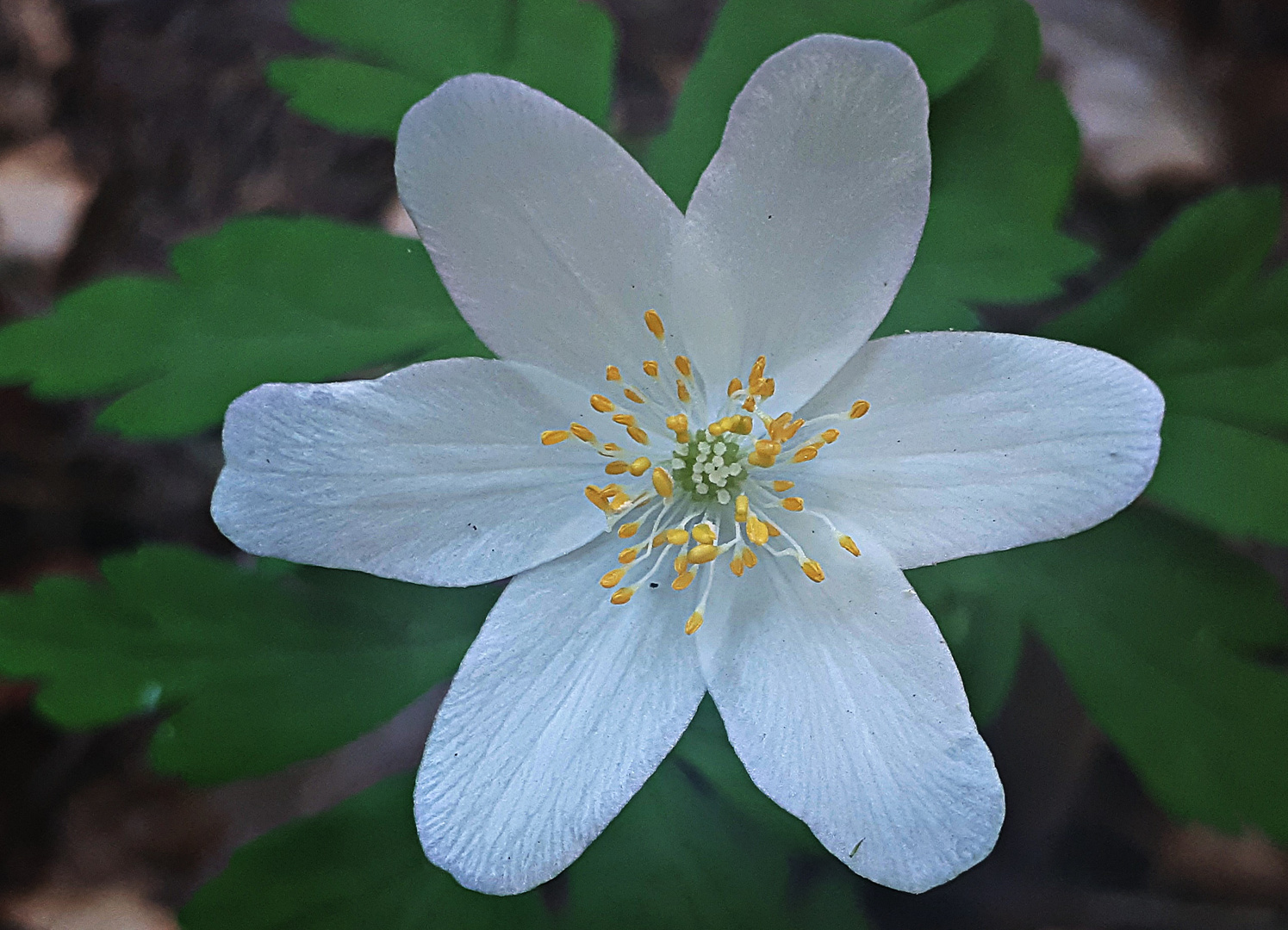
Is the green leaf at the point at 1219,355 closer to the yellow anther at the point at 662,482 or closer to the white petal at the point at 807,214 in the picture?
the white petal at the point at 807,214

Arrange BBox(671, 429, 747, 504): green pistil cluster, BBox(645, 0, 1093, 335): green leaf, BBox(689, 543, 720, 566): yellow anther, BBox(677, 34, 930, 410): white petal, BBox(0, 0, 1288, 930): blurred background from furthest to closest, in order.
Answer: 1. BBox(0, 0, 1288, 930): blurred background
2. BBox(645, 0, 1093, 335): green leaf
3. BBox(671, 429, 747, 504): green pistil cluster
4. BBox(689, 543, 720, 566): yellow anther
5. BBox(677, 34, 930, 410): white petal

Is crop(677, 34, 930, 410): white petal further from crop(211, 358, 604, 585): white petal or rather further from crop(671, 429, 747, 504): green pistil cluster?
crop(211, 358, 604, 585): white petal

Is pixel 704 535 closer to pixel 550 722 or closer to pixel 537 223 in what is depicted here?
pixel 550 722

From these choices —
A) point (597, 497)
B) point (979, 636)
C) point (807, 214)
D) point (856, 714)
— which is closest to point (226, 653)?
point (597, 497)

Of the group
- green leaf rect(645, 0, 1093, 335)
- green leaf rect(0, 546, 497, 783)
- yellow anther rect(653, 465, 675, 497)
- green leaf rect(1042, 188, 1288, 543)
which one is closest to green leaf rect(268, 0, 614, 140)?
green leaf rect(645, 0, 1093, 335)

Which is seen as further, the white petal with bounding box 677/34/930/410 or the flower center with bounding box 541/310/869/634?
the flower center with bounding box 541/310/869/634

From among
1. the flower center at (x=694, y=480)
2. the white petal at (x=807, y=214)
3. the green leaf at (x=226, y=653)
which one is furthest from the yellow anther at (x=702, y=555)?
the green leaf at (x=226, y=653)
